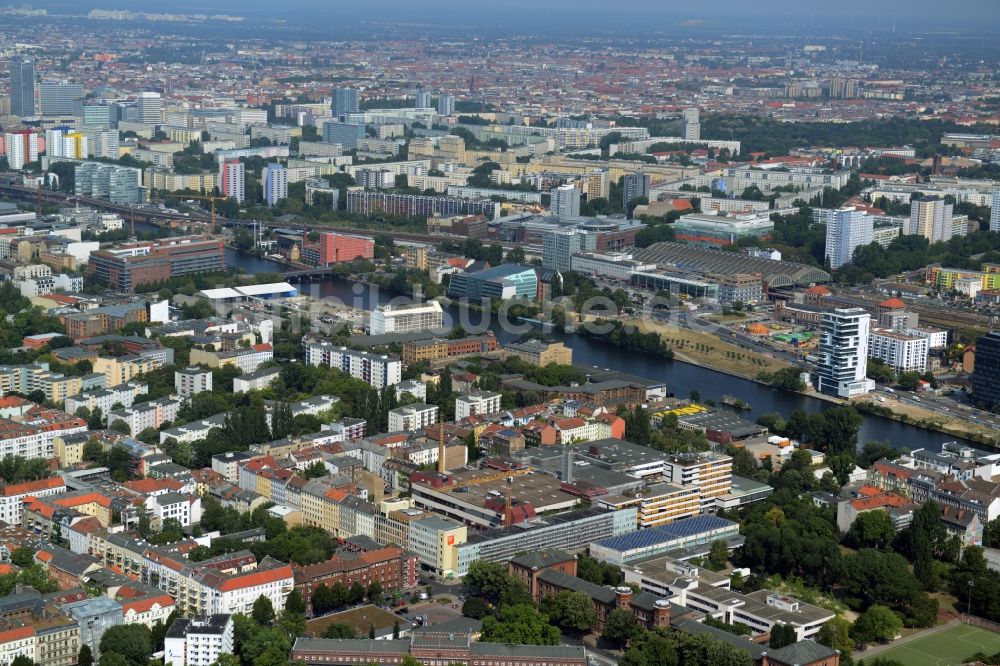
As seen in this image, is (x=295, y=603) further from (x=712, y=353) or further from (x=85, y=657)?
(x=712, y=353)

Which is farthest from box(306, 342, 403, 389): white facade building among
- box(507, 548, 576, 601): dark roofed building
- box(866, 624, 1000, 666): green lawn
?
box(866, 624, 1000, 666): green lawn

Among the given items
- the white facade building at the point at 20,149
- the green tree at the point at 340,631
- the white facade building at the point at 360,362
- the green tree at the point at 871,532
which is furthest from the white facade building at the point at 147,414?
the white facade building at the point at 20,149

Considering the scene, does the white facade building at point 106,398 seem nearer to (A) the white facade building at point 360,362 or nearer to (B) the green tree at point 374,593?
(A) the white facade building at point 360,362

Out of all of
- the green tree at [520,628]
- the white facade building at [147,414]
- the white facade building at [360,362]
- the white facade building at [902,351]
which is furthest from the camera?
the white facade building at [902,351]

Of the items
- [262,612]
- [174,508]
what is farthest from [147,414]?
[262,612]

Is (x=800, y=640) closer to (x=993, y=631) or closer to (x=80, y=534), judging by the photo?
(x=993, y=631)

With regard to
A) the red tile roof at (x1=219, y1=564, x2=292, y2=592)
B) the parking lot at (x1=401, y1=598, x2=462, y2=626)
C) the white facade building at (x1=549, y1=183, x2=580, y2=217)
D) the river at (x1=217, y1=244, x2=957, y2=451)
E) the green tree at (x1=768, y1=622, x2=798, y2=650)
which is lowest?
the river at (x1=217, y1=244, x2=957, y2=451)

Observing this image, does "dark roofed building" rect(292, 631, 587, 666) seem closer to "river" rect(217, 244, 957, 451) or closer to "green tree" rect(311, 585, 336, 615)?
"green tree" rect(311, 585, 336, 615)
